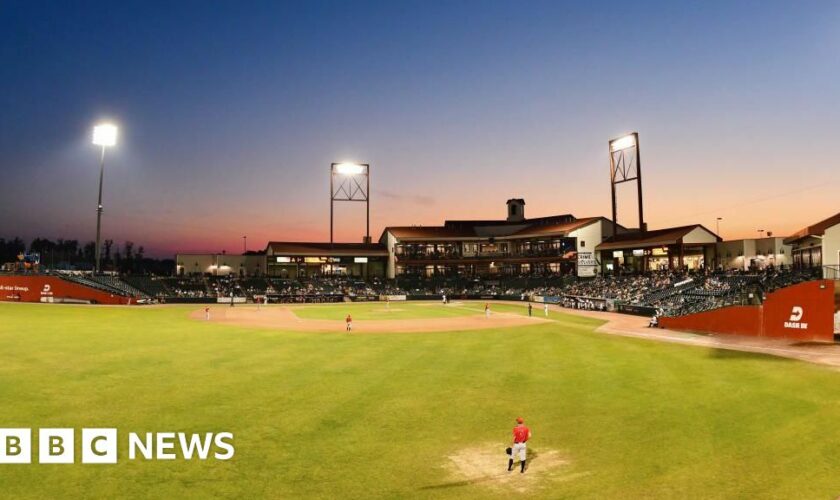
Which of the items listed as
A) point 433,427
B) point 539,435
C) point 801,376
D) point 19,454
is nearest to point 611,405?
point 539,435

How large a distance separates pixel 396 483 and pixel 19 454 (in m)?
9.24

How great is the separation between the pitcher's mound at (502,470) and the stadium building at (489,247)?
74.0m

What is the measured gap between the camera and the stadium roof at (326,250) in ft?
306

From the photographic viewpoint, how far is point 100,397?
17484 mm

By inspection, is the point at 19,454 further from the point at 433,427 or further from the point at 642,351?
the point at 642,351

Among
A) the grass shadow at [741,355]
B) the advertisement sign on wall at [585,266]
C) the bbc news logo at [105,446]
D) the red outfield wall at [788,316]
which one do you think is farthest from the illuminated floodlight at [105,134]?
the advertisement sign on wall at [585,266]

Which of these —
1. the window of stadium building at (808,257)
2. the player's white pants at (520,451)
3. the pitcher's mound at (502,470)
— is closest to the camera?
the pitcher's mound at (502,470)

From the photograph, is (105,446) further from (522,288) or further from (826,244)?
(522,288)

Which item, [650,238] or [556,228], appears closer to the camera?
[650,238]

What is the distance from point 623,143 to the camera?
77.1 metres

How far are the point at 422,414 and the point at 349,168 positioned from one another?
8395cm

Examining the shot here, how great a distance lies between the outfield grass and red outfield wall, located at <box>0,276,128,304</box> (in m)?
39.8

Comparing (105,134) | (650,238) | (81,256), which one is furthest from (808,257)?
(81,256)

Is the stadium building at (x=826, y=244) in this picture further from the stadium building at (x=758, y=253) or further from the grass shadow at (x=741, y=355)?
the stadium building at (x=758, y=253)
